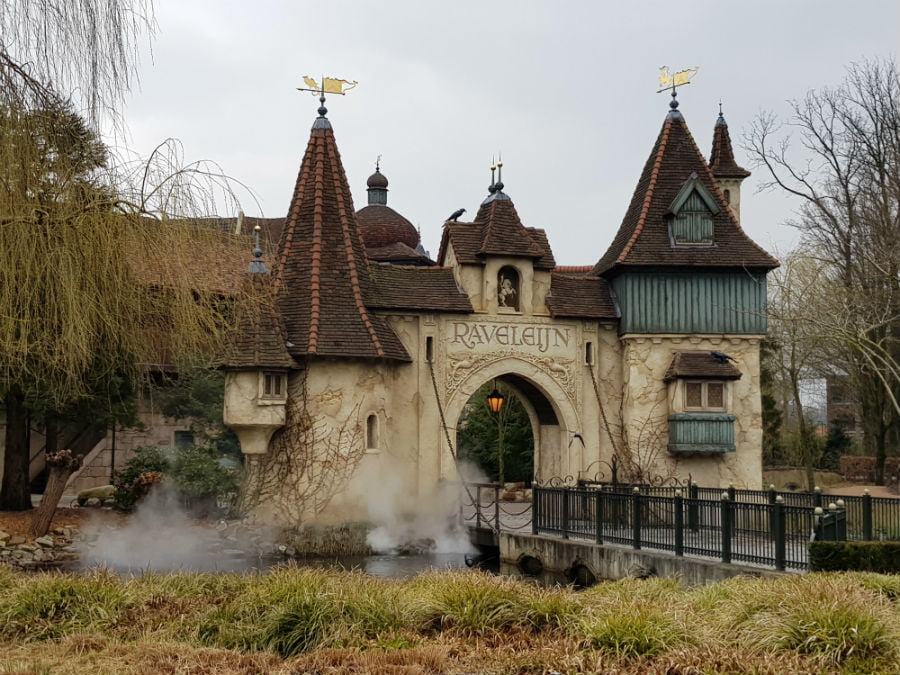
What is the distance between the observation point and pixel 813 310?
2812cm

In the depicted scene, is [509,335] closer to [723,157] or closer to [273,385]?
[273,385]

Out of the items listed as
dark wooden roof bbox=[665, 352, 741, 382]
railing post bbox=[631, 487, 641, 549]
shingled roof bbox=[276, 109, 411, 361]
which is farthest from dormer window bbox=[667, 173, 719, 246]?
railing post bbox=[631, 487, 641, 549]

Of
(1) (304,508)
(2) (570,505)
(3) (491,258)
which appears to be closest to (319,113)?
(3) (491,258)

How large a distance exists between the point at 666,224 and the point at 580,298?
8.89 feet

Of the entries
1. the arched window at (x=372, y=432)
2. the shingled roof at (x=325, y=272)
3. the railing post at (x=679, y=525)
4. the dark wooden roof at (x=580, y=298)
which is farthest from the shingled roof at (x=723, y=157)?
the railing post at (x=679, y=525)

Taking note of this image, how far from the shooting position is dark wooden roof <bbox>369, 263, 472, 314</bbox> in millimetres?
23344

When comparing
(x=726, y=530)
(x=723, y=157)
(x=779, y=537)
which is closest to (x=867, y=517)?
(x=779, y=537)

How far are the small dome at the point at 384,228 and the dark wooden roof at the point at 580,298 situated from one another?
1419 cm

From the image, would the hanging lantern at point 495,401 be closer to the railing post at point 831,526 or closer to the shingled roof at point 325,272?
the shingled roof at point 325,272

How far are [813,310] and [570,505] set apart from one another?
1112cm

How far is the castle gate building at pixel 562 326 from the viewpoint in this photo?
23.1m

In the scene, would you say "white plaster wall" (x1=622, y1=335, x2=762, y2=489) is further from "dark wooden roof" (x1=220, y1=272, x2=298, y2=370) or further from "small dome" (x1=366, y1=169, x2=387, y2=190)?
"small dome" (x1=366, y1=169, x2=387, y2=190)

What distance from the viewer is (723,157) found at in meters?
29.1

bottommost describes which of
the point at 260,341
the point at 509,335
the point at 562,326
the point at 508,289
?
the point at 260,341
